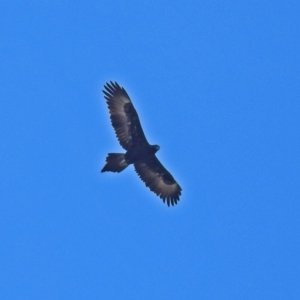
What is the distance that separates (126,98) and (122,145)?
1773 millimetres

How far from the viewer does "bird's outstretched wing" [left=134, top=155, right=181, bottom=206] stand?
3956 centimetres

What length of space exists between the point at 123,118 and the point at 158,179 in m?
2.90

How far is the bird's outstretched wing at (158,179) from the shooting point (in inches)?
1558

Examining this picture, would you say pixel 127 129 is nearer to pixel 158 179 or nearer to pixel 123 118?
pixel 123 118

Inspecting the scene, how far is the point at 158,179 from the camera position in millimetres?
40031

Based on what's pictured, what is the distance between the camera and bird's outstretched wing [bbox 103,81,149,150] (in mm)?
38562

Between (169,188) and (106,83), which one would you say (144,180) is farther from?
(106,83)

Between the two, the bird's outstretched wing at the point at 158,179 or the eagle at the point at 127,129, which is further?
the bird's outstretched wing at the point at 158,179

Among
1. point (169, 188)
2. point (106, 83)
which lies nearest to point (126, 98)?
point (106, 83)

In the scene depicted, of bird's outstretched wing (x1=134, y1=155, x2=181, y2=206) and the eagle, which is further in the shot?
bird's outstretched wing (x1=134, y1=155, x2=181, y2=206)

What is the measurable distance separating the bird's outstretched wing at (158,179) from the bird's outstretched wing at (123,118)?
1.14 meters

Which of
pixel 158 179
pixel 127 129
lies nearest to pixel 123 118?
pixel 127 129

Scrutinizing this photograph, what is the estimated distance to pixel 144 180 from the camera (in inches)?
1564

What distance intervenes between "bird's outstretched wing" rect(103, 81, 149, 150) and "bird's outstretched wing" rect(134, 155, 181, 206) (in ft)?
3.74
